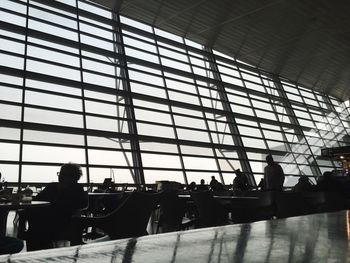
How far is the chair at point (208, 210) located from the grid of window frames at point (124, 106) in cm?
534

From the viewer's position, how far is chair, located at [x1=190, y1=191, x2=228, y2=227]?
3.53 meters

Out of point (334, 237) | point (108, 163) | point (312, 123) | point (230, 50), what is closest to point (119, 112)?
point (108, 163)

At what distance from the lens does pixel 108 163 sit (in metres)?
8.82

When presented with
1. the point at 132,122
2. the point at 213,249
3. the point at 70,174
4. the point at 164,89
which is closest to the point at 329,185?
the point at 70,174

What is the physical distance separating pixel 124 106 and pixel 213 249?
9.78 metres

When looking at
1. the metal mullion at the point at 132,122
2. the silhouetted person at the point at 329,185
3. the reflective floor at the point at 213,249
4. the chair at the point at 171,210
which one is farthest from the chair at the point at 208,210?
the metal mullion at the point at 132,122

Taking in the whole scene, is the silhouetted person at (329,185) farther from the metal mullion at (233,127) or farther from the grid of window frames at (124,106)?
the metal mullion at (233,127)

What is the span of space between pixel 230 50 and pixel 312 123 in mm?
5885

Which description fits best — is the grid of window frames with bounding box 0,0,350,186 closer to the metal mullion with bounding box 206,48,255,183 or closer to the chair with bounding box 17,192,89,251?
the metal mullion with bounding box 206,48,255,183

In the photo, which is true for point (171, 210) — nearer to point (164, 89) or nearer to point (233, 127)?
point (164, 89)

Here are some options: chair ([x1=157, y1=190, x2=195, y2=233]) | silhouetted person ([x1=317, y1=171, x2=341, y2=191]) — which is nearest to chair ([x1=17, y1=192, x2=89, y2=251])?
chair ([x1=157, y1=190, x2=195, y2=233])

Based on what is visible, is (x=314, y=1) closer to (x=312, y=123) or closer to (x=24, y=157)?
(x=312, y=123)

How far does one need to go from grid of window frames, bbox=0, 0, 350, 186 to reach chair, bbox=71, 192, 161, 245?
18.1 ft

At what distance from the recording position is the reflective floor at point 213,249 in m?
0.47
